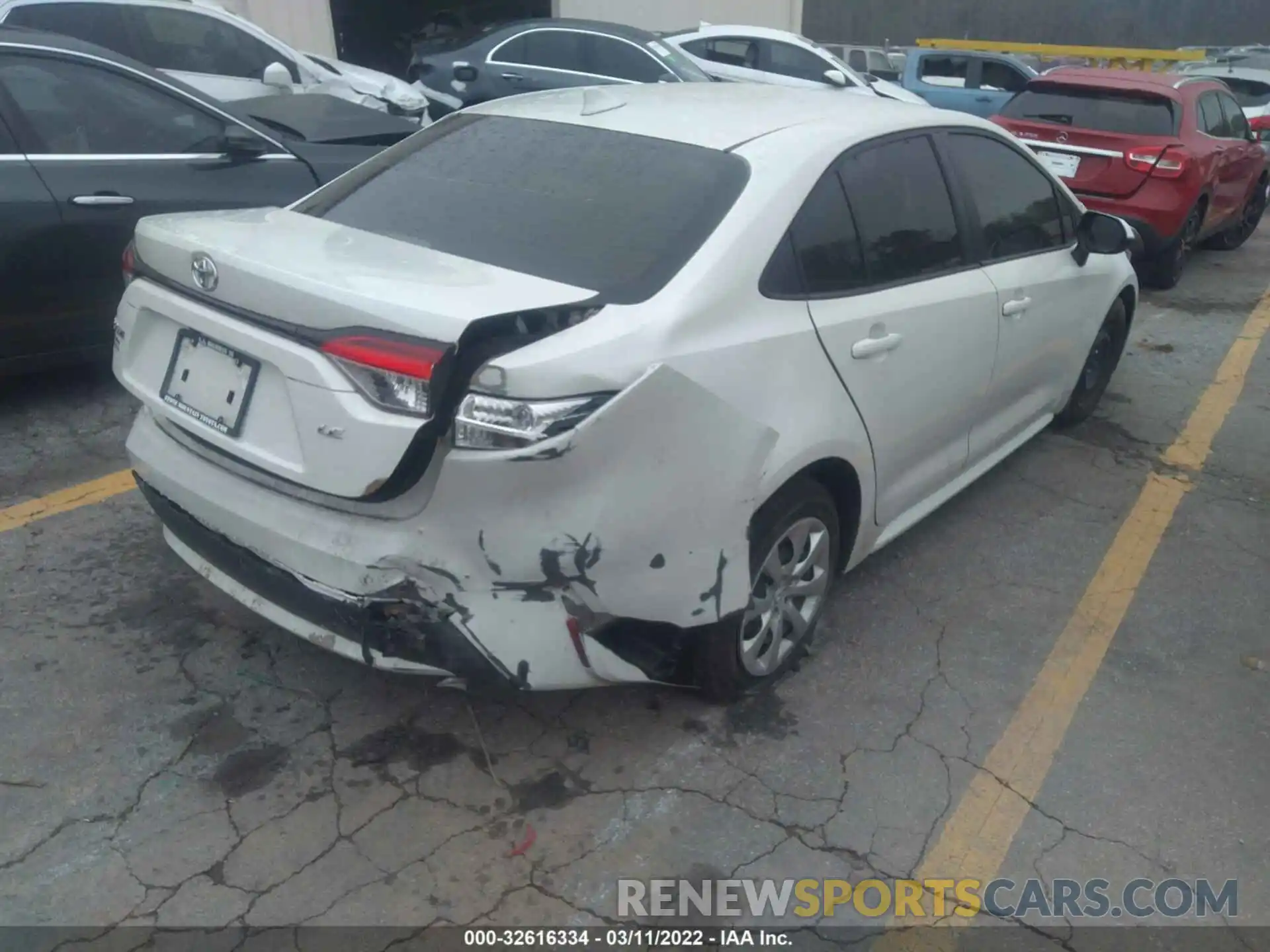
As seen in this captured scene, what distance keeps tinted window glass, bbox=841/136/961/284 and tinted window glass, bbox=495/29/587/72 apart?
7.77 m

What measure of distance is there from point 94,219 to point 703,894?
377cm

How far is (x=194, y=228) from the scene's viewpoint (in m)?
2.78

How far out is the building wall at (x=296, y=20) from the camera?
1201 centimetres

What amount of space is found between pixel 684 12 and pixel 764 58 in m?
5.74

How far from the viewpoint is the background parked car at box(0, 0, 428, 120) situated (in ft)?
21.5

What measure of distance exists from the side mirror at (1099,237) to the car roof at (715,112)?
2.56 ft

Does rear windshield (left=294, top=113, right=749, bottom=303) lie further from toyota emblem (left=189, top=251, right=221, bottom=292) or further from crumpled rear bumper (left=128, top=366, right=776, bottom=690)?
toyota emblem (left=189, top=251, right=221, bottom=292)

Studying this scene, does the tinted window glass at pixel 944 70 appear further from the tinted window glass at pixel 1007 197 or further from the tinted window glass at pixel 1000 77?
the tinted window glass at pixel 1007 197

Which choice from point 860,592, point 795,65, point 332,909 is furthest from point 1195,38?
point 332,909

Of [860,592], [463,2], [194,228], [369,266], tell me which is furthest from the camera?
[463,2]

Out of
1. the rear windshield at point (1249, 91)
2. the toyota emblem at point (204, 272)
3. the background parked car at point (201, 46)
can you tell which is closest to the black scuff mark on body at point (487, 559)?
the toyota emblem at point (204, 272)

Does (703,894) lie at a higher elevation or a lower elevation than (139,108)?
lower

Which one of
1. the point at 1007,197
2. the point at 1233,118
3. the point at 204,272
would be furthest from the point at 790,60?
the point at 204,272

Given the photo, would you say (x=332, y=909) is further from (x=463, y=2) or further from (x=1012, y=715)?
(x=463, y=2)
